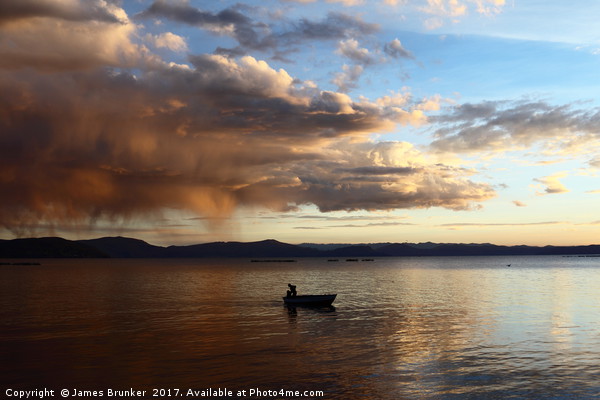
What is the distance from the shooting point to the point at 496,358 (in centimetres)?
3716

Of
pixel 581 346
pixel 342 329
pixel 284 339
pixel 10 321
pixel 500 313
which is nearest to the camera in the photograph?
pixel 581 346

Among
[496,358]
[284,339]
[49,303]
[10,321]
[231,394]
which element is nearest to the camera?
[231,394]

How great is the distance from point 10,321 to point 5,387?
34.7 metres

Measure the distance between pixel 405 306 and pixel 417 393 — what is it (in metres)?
50.1

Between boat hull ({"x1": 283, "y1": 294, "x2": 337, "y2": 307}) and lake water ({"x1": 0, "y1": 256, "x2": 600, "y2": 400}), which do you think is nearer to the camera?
lake water ({"x1": 0, "y1": 256, "x2": 600, "y2": 400})

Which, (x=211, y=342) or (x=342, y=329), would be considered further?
(x=342, y=329)

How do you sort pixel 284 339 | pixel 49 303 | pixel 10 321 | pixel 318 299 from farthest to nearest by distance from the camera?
pixel 49 303 < pixel 318 299 < pixel 10 321 < pixel 284 339

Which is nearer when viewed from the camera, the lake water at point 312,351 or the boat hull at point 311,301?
the lake water at point 312,351

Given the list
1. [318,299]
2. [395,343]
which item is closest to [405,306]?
[318,299]

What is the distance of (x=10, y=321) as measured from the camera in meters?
59.2

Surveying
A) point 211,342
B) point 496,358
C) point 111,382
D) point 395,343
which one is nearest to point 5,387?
point 111,382

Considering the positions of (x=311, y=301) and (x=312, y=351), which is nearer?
(x=312, y=351)

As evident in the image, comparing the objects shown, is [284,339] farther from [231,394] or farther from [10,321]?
[10,321]

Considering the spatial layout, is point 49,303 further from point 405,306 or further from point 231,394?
point 231,394
